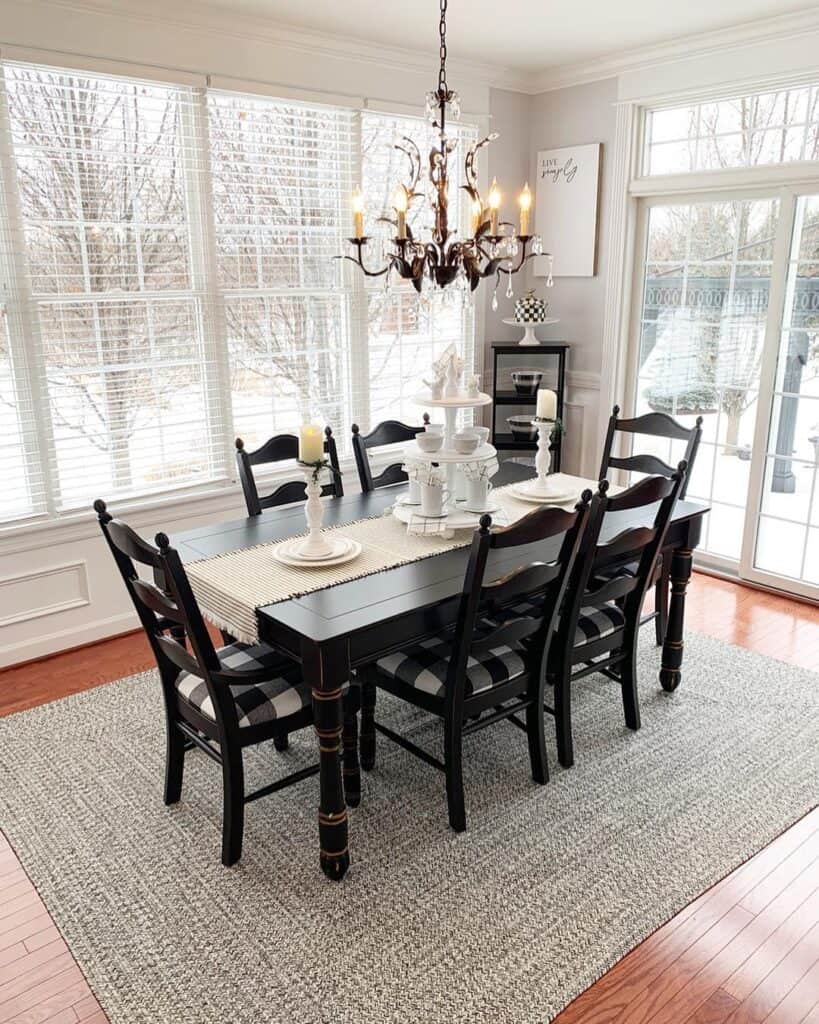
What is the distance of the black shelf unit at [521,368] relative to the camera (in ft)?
16.1

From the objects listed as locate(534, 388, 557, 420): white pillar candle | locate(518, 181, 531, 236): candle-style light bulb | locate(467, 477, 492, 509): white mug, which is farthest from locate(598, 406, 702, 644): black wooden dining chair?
locate(518, 181, 531, 236): candle-style light bulb

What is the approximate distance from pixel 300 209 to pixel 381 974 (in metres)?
3.49

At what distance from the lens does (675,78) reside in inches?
168

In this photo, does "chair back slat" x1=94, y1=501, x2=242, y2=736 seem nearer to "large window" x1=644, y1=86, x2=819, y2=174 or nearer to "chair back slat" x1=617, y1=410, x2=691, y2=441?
"chair back slat" x1=617, y1=410, x2=691, y2=441

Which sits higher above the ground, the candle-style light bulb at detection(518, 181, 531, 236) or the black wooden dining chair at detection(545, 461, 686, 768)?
the candle-style light bulb at detection(518, 181, 531, 236)

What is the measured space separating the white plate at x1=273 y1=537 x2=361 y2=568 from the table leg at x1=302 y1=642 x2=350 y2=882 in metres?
0.46

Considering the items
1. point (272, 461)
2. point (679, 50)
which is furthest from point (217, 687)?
point (679, 50)

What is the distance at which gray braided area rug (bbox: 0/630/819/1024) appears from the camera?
1996 millimetres

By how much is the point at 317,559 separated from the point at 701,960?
150 cm

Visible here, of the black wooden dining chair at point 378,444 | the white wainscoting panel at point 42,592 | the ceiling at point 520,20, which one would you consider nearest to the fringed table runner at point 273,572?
the black wooden dining chair at point 378,444

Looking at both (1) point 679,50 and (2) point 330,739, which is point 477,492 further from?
(1) point 679,50

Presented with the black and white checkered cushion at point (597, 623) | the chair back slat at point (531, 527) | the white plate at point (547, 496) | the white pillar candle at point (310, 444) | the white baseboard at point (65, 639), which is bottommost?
the white baseboard at point (65, 639)

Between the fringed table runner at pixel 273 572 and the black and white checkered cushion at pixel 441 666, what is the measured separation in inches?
11.2

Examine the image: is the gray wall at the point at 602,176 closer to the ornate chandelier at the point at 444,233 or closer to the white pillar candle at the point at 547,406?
the white pillar candle at the point at 547,406
